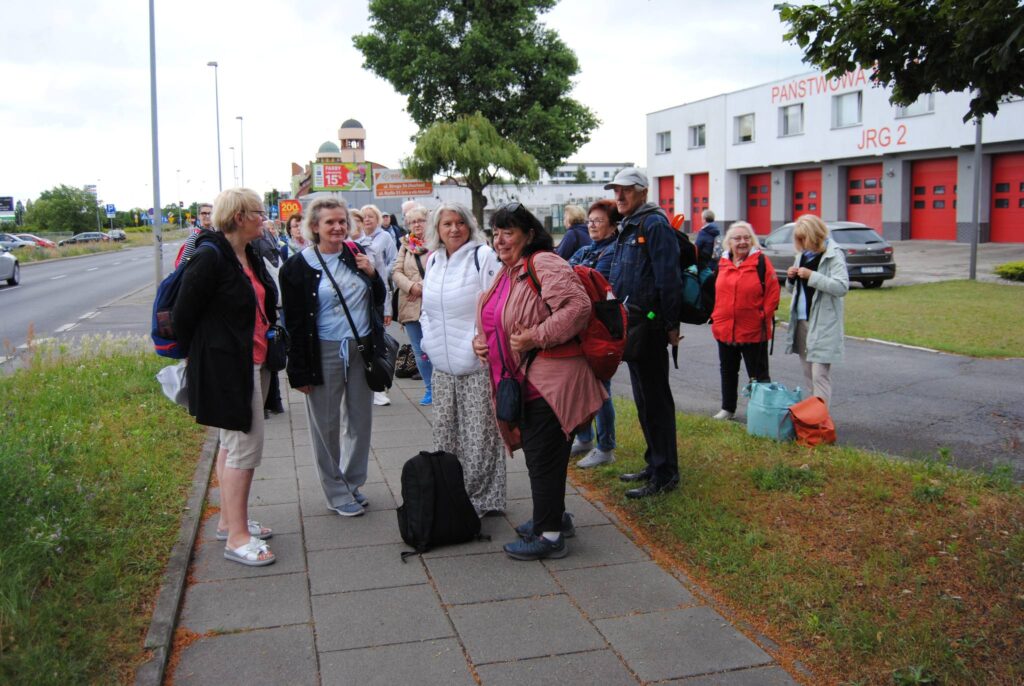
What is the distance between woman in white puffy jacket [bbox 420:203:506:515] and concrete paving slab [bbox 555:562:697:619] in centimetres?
105

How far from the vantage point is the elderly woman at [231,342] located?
14.6ft

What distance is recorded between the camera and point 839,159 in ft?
136

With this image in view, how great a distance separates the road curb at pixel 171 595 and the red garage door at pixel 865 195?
39550mm

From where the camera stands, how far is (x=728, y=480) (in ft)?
19.1

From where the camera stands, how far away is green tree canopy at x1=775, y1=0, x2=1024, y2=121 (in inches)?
157

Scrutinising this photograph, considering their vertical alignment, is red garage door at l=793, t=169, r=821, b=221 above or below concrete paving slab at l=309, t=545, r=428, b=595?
above

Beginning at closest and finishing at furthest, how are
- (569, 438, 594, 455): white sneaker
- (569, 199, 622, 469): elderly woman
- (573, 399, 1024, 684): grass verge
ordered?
(573, 399, 1024, 684): grass verge
(569, 199, 622, 469): elderly woman
(569, 438, 594, 455): white sneaker

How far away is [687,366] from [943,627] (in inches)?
317

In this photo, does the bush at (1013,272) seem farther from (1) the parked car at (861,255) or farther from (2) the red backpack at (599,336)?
(2) the red backpack at (599,336)

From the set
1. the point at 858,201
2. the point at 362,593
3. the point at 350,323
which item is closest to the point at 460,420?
the point at 350,323

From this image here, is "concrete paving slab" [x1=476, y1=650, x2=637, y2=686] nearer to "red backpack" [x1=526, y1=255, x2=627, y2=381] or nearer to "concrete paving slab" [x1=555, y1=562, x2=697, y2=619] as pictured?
"concrete paving slab" [x1=555, y1=562, x2=697, y2=619]

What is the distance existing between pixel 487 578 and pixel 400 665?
1000 mm

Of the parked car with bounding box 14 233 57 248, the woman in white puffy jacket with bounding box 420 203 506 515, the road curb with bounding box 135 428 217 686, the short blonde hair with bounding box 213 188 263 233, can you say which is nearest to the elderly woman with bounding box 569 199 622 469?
the woman in white puffy jacket with bounding box 420 203 506 515

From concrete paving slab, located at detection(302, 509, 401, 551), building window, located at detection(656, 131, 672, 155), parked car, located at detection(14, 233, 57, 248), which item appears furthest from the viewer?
parked car, located at detection(14, 233, 57, 248)
